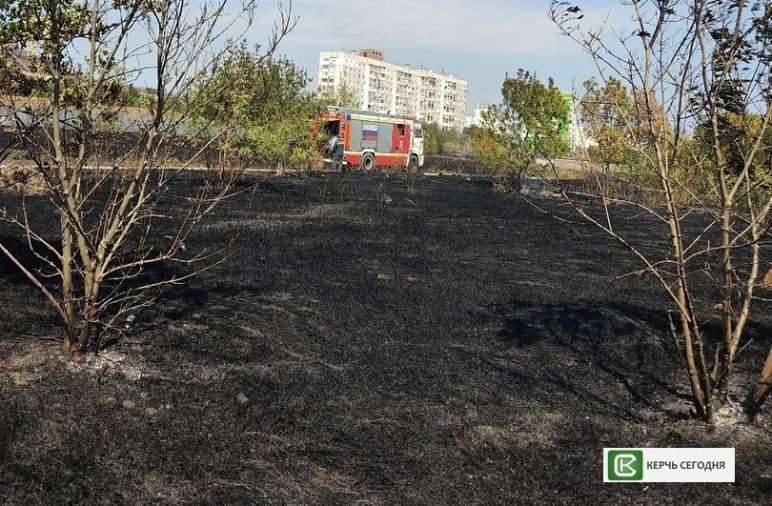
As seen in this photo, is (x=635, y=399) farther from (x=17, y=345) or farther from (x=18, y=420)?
(x=17, y=345)

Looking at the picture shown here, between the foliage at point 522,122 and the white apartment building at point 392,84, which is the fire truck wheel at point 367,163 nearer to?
the foliage at point 522,122

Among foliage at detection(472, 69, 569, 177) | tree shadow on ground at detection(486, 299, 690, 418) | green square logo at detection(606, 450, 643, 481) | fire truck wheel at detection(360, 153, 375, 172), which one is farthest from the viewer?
fire truck wheel at detection(360, 153, 375, 172)

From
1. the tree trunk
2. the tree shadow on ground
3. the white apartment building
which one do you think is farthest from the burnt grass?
the white apartment building

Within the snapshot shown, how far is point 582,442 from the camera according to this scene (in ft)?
14.6

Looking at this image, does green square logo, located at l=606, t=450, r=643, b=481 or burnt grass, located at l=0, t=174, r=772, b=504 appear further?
green square logo, located at l=606, t=450, r=643, b=481

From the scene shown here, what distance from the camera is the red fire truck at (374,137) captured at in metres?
28.1

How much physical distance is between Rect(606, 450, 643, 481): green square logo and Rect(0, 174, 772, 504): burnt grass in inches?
3.3

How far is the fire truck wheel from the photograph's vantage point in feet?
97.3

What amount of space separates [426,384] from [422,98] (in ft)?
410

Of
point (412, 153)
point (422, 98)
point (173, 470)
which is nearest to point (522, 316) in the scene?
point (173, 470)

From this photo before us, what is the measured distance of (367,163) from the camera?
29984mm

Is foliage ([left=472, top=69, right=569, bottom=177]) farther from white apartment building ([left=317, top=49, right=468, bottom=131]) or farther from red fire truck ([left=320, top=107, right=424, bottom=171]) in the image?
white apartment building ([left=317, top=49, right=468, bottom=131])

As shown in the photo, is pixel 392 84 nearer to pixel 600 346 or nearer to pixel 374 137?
pixel 374 137

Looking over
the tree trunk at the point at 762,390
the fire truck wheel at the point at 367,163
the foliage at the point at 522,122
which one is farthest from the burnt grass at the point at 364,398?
the fire truck wheel at the point at 367,163
